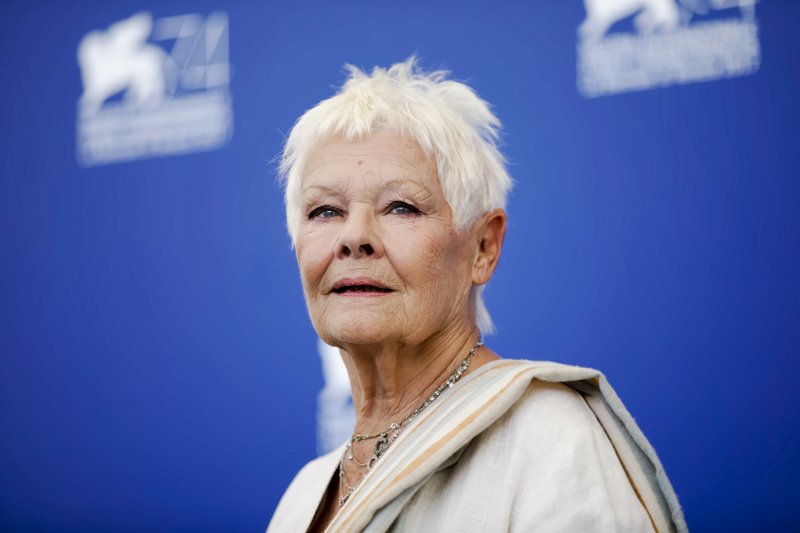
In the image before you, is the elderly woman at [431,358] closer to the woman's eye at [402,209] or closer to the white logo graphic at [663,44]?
the woman's eye at [402,209]

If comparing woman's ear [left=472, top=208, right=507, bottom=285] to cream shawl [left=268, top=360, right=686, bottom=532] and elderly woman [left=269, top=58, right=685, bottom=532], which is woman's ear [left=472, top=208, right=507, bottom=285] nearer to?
elderly woman [left=269, top=58, right=685, bottom=532]

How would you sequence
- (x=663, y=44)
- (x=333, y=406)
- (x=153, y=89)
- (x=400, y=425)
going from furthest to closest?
(x=153, y=89) → (x=333, y=406) → (x=663, y=44) → (x=400, y=425)

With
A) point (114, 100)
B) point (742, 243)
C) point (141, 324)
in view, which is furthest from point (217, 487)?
point (742, 243)

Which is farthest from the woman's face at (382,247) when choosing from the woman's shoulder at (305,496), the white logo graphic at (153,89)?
the white logo graphic at (153,89)

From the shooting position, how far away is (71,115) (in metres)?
3.27

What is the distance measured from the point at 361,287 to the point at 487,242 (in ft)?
0.96

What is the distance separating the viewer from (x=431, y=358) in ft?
5.46

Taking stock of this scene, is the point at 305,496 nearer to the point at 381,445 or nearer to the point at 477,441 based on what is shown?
the point at 381,445

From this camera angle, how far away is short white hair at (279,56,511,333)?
162cm

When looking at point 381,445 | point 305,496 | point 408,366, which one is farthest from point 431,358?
point 305,496

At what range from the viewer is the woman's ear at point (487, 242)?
1712 mm

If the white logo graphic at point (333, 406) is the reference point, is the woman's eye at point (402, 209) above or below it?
above

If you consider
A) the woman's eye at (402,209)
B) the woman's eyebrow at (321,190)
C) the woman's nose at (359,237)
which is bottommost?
the woman's nose at (359,237)

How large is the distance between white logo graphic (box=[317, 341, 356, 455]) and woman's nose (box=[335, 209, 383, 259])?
4.26 ft
